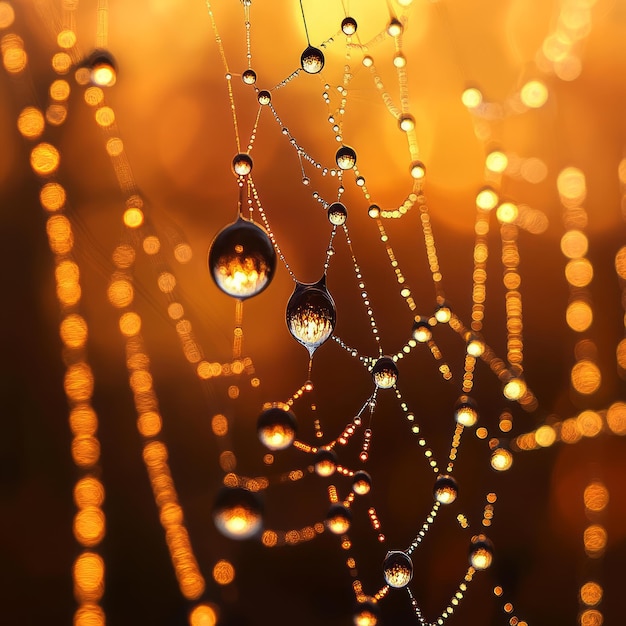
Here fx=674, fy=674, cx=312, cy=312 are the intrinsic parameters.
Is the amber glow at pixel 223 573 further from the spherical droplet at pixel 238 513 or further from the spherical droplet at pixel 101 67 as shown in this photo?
the spherical droplet at pixel 101 67

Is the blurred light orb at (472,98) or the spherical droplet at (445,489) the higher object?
the blurred light orb at (472,98)

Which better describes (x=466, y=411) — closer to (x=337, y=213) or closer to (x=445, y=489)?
(x=445, y=489)

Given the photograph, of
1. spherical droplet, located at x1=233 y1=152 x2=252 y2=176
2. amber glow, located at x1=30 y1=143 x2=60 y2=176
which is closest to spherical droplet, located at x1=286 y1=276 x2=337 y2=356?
spherical droplet, located at x1=233 y1=152 x2=252 y2=176

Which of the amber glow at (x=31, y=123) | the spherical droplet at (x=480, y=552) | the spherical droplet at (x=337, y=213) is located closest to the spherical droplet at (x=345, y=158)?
the spherical droplet at (x=337, y=213)

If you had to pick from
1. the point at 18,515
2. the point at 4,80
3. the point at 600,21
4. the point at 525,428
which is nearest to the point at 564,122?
the point at 600,21

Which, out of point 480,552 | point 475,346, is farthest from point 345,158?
point 480,552

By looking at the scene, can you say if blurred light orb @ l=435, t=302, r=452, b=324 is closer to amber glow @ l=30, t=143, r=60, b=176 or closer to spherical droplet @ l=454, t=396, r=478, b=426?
spherical droplet @ l=454, t=396, r=478, b=426
